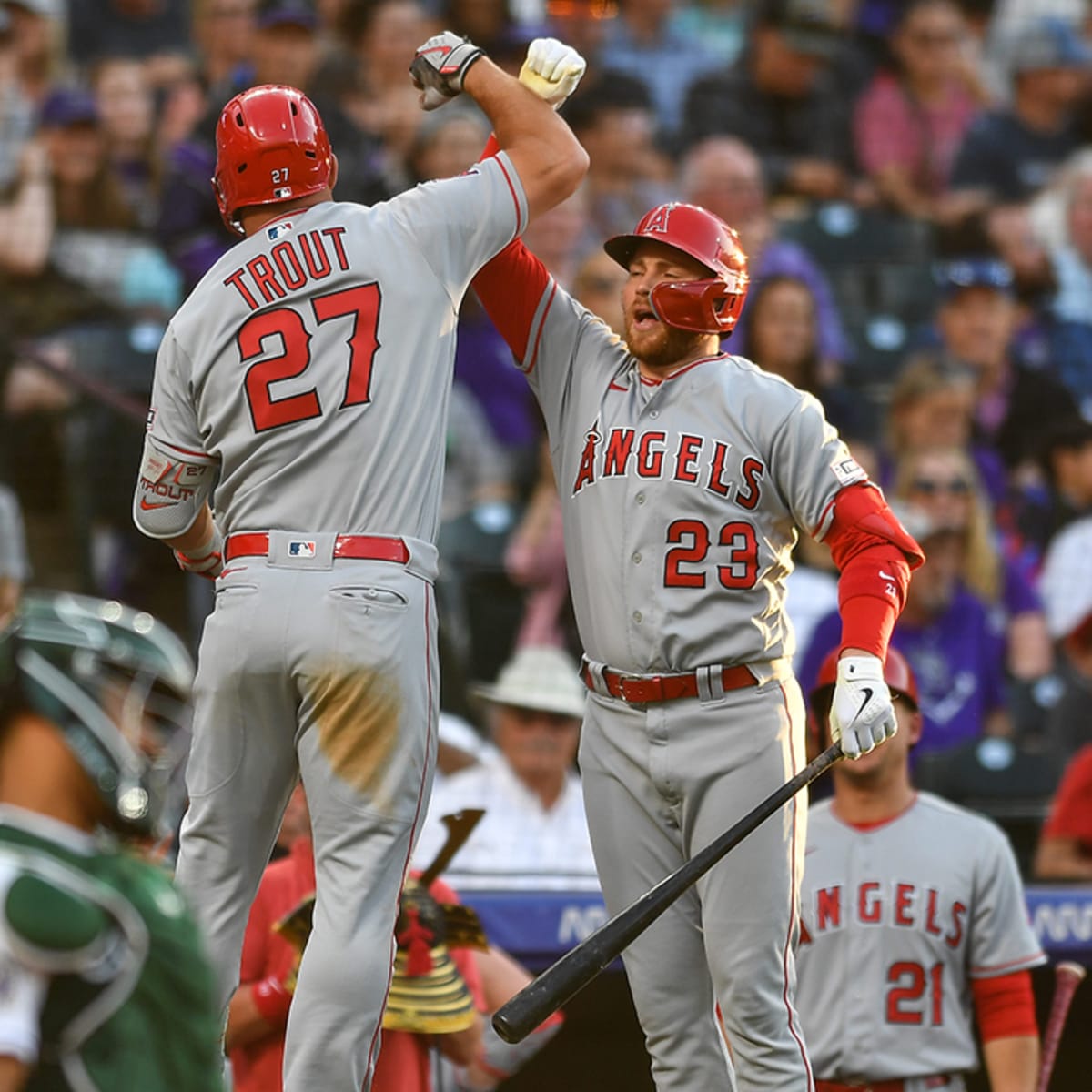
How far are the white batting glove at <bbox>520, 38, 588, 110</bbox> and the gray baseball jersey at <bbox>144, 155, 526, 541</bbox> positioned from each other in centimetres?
32

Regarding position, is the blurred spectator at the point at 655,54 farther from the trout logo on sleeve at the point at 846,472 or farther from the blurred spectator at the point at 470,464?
the trout logo on sleeve at the point at 846,472

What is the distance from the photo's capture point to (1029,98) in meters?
10.4

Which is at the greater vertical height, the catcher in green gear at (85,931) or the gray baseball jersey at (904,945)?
the catcher in green gear at (85,931)

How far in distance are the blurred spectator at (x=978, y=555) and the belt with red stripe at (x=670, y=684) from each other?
3470mm

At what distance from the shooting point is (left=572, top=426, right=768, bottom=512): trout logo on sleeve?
3984mm

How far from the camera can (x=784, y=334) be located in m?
7.52

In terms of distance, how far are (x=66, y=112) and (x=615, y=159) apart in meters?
2.36

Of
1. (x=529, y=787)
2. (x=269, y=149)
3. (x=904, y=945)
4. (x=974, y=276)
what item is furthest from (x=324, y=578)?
(x=974, y=276)

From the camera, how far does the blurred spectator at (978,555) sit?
24.2ft

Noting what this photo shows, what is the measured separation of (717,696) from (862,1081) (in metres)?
1.17

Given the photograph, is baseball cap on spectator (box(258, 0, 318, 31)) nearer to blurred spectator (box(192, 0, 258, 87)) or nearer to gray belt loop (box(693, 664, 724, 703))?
blurred spectator (box(192, 0, 258, 87))

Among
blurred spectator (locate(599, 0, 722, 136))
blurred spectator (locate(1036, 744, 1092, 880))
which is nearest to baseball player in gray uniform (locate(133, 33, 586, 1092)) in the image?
blurred spectator (locate(1036, 744, 1092, 880))

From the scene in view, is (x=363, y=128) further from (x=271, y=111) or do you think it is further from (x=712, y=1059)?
(x=712, y=1059)

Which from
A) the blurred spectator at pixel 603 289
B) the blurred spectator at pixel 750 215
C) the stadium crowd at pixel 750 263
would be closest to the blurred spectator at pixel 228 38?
the stadium crowd at pixel 750 263
